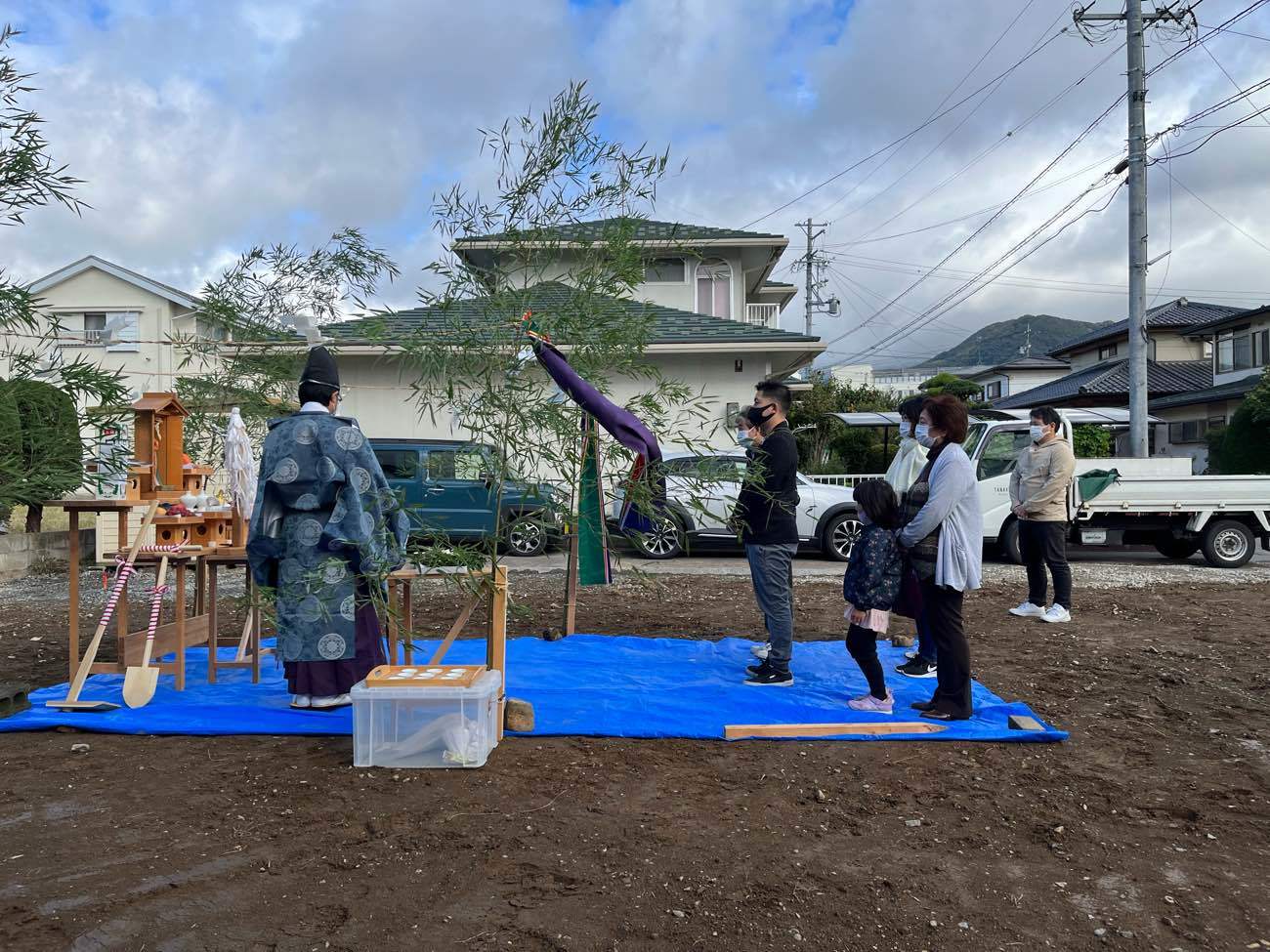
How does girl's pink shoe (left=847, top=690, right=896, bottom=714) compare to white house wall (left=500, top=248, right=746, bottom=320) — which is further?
white house wall (left=500, top=248, right=746, bottom=320)

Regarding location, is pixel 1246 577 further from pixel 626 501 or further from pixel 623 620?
pixel 626 501

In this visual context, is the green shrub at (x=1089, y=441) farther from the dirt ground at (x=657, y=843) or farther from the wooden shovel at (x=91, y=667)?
the wooden shovel at (x=91, y=667)

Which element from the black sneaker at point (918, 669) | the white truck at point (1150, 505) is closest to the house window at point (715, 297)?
the white truck at point (1150, 505)

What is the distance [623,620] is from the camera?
7406mm

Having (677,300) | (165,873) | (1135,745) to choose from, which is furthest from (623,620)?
(677,300)

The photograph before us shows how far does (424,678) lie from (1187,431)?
30.0 metres

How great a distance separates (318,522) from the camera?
14.6 feet

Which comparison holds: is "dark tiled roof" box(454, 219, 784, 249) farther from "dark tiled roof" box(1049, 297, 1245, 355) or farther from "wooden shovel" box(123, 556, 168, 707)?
"dark tiled roof" box(1049, 297, 1245, 355)

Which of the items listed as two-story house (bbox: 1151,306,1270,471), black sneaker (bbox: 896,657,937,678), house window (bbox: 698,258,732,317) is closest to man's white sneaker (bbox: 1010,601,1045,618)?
black sneaker (bbox: 896,657,937,678)

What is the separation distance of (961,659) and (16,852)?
12.6 ft

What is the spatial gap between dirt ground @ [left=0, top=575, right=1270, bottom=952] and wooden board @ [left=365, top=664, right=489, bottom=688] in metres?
0.36

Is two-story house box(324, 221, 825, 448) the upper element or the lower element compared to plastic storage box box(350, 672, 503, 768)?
upper

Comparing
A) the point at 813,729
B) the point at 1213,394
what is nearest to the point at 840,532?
the point at 813,729

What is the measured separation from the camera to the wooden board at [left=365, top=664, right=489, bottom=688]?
150 inches
